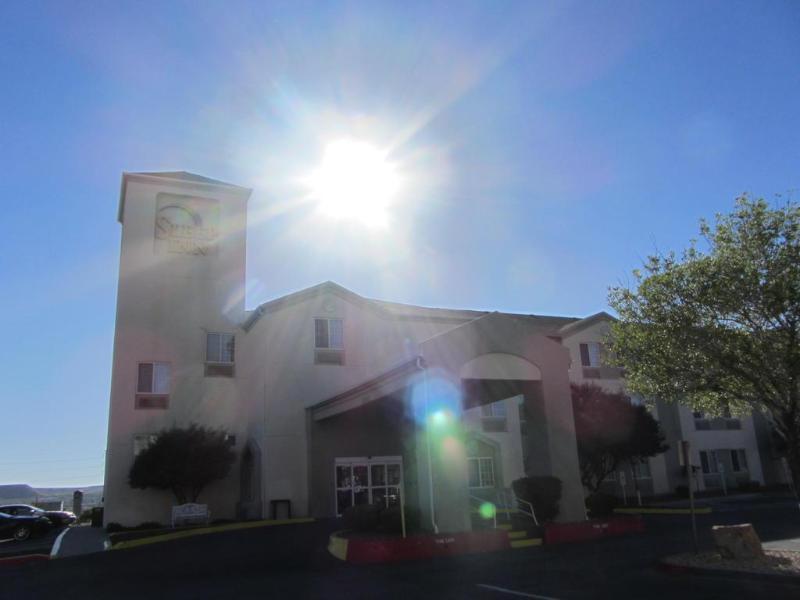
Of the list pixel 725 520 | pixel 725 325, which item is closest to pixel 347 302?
pixel 725 520

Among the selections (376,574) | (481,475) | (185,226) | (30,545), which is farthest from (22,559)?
(481,475)

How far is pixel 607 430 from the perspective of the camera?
2892 centimetres

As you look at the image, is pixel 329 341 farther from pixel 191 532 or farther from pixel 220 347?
pixel 191 532

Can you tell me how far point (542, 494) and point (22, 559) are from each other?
1468 cm

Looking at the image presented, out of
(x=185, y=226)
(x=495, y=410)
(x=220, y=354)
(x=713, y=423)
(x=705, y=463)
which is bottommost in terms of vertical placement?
(x=705, y=463)

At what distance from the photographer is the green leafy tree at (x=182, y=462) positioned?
25.0 meters

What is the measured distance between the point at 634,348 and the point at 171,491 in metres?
20.5

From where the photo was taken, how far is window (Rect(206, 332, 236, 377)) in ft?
94.4

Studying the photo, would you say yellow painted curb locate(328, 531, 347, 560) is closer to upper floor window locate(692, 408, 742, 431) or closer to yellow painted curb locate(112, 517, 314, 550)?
yellow painted curb locate(112, 517, 314, 550)

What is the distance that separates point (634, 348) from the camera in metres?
14.0

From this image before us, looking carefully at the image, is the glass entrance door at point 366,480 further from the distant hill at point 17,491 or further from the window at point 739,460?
the distant hill at point 17,491

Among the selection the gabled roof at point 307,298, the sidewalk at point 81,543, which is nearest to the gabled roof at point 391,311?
the gabled roof at point 307,298

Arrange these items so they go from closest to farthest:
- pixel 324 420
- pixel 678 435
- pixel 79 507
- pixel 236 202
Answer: pixel 324 420 < pixel 236 202 < pixel 678 435 < pixel 79 507

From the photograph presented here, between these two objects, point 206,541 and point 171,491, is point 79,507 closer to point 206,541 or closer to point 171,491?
point 171,491
